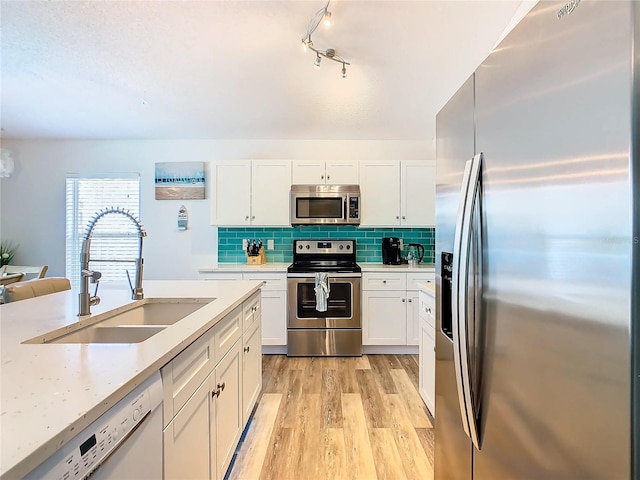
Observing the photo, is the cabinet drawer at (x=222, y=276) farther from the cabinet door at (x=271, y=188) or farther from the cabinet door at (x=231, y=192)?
the cabinet door at (x=271, y=188)

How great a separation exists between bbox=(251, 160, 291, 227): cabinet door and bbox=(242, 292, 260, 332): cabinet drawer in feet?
4.59

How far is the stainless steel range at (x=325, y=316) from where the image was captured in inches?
127

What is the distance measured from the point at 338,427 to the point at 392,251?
2.11 m

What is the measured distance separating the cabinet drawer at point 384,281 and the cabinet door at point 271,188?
3.51 ft

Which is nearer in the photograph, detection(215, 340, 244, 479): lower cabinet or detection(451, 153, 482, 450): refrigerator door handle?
detection(451, 153, 482, 450): refrigerator door handle

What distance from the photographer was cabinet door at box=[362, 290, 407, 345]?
328cm

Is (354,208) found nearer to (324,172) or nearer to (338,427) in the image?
(324,172)

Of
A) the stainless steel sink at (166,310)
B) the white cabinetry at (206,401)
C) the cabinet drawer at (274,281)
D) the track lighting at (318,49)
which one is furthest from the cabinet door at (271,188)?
the stainless steel sink at (166,310)

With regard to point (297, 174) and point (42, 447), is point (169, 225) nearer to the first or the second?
point (297, 174)

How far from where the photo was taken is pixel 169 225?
390 centimetres

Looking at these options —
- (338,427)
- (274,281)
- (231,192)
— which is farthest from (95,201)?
(338,427)

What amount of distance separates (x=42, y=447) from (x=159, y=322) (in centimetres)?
135

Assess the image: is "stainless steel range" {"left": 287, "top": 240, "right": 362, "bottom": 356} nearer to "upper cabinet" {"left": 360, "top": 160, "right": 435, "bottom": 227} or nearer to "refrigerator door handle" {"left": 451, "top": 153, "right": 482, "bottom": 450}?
"upper cabinet" {"left": 360, "top": 160, "right": 435, "bottom": 227}

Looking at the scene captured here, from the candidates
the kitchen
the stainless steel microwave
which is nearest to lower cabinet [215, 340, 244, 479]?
the stainless steel microwave
